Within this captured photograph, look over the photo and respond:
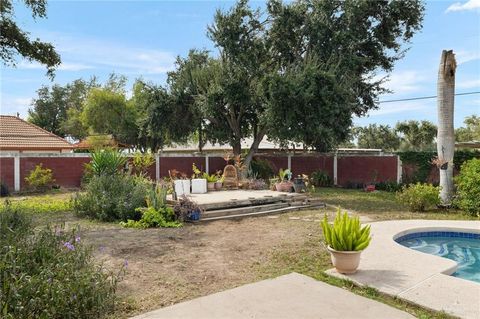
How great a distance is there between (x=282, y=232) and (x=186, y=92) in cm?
1222

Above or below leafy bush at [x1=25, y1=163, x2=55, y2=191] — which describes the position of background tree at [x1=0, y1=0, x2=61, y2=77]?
above

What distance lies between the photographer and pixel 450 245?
769 centimetres

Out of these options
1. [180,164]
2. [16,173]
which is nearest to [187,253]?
[16,173]

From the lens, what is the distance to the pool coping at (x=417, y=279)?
3.92 m

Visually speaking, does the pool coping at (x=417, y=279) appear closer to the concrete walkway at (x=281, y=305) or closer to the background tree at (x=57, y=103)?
the concrete walkway at (x=281, y=305)

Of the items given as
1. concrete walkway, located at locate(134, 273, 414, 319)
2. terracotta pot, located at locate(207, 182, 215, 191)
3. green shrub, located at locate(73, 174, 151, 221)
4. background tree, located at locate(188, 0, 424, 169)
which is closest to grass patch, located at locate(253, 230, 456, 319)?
concrete walkway, located at locate(134, 273, 414, 319)

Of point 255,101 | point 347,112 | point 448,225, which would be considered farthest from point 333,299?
point 255,101

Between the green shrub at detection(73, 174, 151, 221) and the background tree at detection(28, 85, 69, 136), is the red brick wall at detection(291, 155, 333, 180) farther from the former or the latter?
the background tree at detection(28, 85, 69, 136)

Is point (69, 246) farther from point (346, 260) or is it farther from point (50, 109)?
point (50, 109)

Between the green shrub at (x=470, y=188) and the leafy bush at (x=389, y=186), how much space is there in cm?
617

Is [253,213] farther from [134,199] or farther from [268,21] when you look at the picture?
[268,21]

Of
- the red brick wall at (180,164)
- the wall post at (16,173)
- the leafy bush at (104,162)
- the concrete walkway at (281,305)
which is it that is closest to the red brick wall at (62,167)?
the wall post at (16,173)

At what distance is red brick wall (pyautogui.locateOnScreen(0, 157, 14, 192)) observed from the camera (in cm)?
1477

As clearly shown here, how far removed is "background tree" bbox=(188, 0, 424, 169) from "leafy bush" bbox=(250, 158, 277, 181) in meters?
1.18
